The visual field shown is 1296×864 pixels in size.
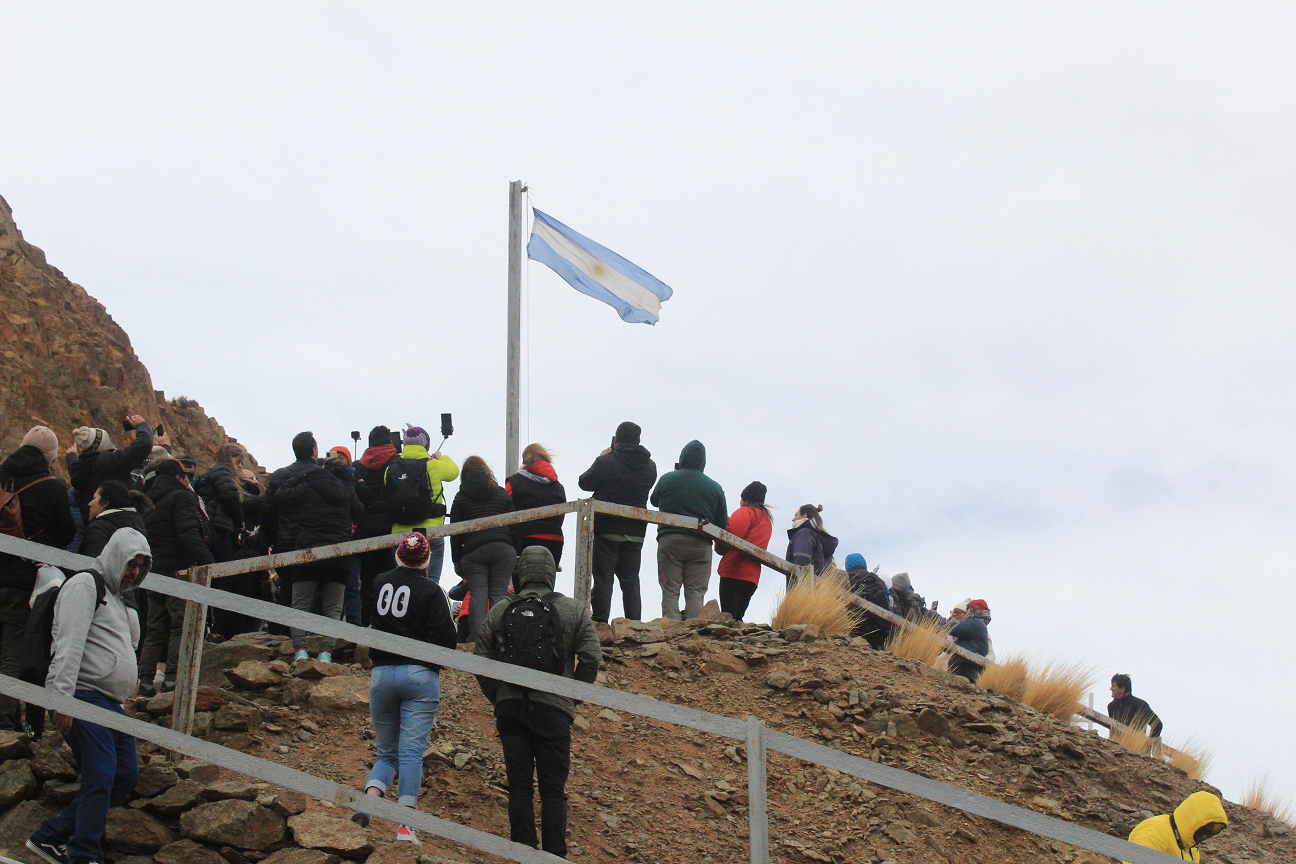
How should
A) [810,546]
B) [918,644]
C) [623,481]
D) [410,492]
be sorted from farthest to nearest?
[810,546], [918,644], [623,481], [410,492]

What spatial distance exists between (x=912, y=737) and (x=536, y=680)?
484 cm

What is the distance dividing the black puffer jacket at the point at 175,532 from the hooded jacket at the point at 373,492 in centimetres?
187

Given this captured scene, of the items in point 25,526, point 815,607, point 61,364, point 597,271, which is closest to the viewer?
point 25,526

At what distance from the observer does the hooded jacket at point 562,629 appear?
6461 millimetres

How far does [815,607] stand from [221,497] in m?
5.35

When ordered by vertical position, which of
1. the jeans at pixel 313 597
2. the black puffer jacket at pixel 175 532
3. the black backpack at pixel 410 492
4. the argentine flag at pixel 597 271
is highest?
the argentine flag at pixel 597 271

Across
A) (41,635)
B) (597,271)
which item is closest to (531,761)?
(41,635)

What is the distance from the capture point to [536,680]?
561cm

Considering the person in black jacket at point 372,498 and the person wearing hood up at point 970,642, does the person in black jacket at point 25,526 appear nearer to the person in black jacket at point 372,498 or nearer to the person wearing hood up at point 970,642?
the person in black jacket at point 372,498

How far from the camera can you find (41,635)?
5867 millimetres

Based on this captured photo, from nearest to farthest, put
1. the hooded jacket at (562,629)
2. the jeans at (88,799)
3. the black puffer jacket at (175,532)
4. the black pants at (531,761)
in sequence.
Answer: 1. the jeans at (88,799)
2. the black pants at (531,761)
3. the hooded jacket at (562,629)
4. the black puffer jacket at (175,532)

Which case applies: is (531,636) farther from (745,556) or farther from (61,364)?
(61,364)

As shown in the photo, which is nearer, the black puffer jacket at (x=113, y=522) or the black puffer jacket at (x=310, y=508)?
the black puffer jacket at (x=113, y=522)

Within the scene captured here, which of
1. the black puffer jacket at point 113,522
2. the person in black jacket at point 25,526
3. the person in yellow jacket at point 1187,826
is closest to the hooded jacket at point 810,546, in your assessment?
the person in yellow jacket at point 1187,826
